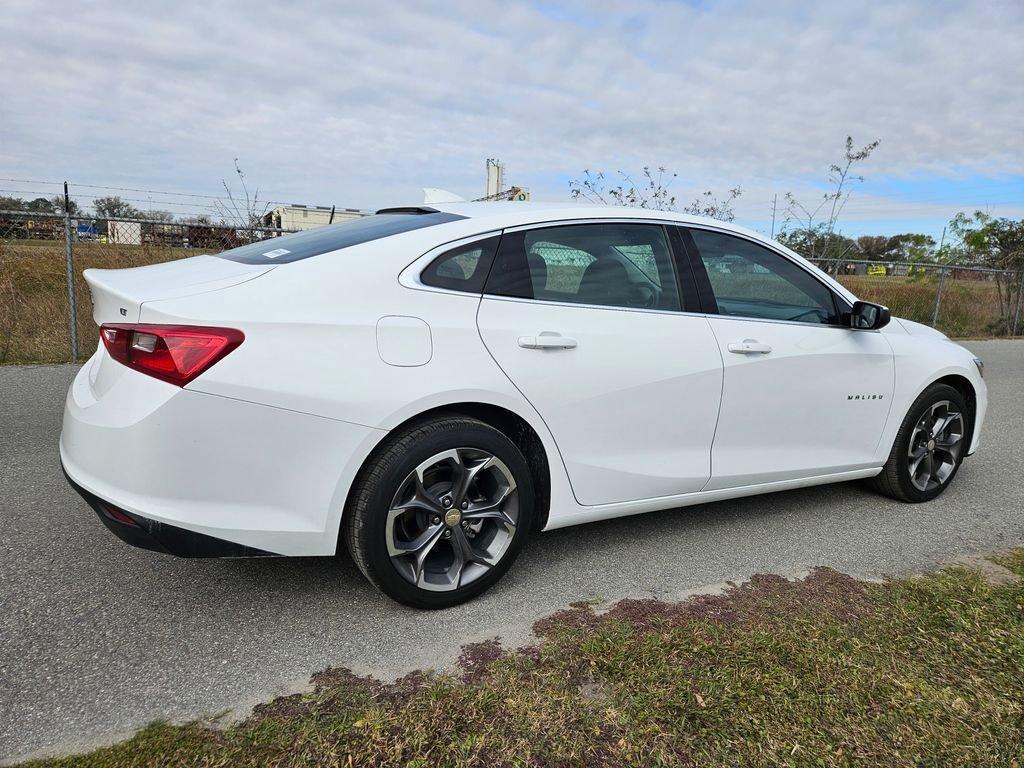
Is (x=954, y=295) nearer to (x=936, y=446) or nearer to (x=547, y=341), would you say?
(x=936, y=446)

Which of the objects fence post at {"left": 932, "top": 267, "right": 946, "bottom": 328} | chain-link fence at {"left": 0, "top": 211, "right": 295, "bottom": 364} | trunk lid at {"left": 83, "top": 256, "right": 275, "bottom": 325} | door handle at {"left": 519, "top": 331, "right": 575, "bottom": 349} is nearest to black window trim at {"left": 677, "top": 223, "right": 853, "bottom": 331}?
door handle at {"left": 519, "top": 331, "right": 575, "bottom": 349}

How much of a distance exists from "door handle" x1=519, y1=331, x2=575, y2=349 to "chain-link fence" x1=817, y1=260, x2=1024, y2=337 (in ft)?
43.7

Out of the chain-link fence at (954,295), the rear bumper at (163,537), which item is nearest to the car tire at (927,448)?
the rear bumper at (163,537)

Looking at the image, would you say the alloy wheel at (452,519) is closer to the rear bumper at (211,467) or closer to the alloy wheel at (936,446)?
the rear bumper at (211,467)

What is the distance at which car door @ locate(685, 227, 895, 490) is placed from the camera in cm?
337

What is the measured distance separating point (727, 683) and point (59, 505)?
11.2 ft

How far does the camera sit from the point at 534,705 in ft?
7.10

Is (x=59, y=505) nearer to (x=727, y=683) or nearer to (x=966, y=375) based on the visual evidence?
(x=727, y=683)

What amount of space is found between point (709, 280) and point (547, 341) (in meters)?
1.05

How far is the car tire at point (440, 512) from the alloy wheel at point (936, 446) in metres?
2.68

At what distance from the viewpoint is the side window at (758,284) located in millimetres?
3447

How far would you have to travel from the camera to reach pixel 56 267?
326 inches

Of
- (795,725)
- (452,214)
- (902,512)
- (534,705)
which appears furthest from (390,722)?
(902,512)

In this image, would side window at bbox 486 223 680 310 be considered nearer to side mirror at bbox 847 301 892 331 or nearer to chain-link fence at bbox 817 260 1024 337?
side mirror at bbox 847 301 892 331
